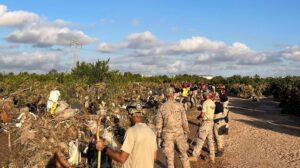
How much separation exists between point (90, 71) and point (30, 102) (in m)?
27.0

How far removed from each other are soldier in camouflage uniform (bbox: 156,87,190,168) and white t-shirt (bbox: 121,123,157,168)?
3.50m

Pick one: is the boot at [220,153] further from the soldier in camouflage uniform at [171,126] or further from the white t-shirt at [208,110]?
the soldier in camouflage uniform at [171,126]

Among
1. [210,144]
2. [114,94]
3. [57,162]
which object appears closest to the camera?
[57,162]

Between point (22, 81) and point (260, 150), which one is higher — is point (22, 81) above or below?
above

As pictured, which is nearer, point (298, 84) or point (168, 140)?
point (168, 140)

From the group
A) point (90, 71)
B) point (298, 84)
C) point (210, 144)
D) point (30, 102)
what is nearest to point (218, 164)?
point (210, 144)

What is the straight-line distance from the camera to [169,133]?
987 centimetres

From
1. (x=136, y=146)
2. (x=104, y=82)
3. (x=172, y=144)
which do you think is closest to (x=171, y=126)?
(x=172, y=144)

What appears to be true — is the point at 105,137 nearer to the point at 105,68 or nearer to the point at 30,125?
the point at 30,125

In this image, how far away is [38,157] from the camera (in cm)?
852

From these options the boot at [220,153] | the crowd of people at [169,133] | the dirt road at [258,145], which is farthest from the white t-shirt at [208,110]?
the boot at [220,153]

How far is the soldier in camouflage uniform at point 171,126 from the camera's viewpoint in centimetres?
985

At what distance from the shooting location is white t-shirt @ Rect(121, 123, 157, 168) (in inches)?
241

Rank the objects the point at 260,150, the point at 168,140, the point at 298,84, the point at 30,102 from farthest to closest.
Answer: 1. the point at 298,84
2. the point at 30,102
3. the point at 260,150
4. the point at 168,140
